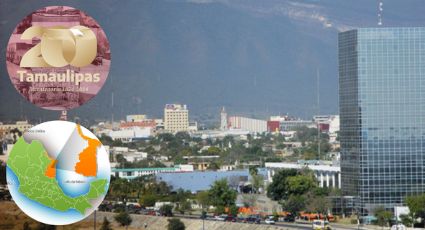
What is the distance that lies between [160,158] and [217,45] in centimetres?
4033

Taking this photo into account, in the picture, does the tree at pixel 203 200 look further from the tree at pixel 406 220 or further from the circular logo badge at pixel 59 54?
the circular logo badge at pixel 59 54

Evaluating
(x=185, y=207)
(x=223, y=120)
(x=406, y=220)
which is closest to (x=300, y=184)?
(x=185, y=207)

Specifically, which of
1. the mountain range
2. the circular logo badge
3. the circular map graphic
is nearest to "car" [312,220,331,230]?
the circular logo badge

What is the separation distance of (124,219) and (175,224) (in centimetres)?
103

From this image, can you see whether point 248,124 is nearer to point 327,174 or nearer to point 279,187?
point 327,174

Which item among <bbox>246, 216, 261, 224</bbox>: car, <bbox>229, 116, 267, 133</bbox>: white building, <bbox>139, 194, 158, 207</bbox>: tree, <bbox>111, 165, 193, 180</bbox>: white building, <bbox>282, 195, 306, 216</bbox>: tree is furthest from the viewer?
<bbox>229, 116, 267, 133</bbox>: white building

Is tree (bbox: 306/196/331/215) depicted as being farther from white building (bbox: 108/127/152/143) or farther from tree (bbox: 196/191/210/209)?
white building (bbox: 108/127/152/143)

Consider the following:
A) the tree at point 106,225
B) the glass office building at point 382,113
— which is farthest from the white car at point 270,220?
the tree at point 106,225

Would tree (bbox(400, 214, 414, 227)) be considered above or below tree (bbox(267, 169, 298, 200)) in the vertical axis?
below

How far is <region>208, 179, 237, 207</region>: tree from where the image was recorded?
29391 mm

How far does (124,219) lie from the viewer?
25047mm

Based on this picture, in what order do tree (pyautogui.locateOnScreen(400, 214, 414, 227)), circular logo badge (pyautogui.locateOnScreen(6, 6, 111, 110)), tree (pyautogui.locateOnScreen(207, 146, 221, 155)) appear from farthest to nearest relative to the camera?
tree (pyautogui.locateOnScreen(207, 146, 221, 155)) → tree (pyautogui.locateOnScreen(400, 214, 414, 227)) → circular logo badge (pyautogui.locateOnScreen(6, 6, 111, 110))

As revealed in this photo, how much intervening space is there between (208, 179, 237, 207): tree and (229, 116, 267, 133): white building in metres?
39.2

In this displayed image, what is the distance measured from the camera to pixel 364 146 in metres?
28.8
